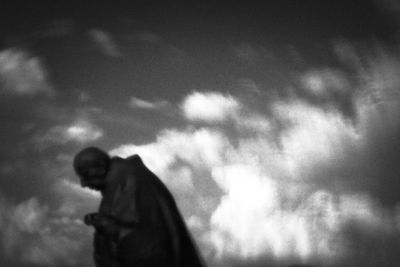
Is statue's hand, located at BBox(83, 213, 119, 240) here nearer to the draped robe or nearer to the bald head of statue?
the draped robe

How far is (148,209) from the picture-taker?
31.7 feet

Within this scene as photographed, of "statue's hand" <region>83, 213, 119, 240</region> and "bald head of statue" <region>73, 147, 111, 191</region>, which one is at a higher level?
"bald head of statue" <region>73, 147, 111, 191</region>

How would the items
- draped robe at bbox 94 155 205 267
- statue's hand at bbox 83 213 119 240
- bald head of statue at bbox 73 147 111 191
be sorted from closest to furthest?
draped robe at bbox 94 155 205 267
statue's hand at bbox 83 213 119 240
bald head of statue at bbox 73 147 111 191

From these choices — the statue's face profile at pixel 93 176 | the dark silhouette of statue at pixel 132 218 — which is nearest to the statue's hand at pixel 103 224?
the dark silhouette of statue at pixel 132 218

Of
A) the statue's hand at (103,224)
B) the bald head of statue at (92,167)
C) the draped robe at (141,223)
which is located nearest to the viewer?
the draped robe at (141,223)

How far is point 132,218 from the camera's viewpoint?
31.0 feet

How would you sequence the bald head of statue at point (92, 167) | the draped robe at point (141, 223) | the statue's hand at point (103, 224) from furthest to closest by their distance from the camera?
the bald head of statue at point (92, 167), the statue's hand at point (103, 224), the draped robe at point (141, 223)

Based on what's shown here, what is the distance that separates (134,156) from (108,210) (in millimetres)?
1192

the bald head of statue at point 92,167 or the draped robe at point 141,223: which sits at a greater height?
the bald head of statue at point 92,167

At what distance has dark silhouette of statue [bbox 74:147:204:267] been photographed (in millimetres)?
9173

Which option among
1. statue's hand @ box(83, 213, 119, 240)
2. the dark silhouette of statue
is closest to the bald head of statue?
the dark silhouette of statue

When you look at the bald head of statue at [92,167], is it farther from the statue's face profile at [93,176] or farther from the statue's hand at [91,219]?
the statue's hand at [91,219]

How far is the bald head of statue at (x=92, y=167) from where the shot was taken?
991cm

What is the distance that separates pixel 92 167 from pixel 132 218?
1.22 meters
